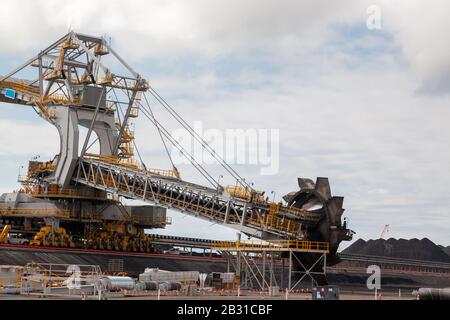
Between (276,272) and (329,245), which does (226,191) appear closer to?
(329,245)

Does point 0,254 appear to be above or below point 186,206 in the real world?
below

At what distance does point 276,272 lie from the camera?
308 feet

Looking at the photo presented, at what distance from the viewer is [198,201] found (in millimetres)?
81375

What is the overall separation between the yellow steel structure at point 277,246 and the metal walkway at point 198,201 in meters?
1.06

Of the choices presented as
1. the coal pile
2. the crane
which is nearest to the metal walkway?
the crane

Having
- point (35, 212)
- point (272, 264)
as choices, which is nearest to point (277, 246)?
point (272, 264)

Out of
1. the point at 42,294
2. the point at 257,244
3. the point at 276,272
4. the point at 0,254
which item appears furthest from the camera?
the point at 276,272

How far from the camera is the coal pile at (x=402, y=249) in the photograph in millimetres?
174250

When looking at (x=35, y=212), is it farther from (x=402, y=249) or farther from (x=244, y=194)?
(x=402, y=249)

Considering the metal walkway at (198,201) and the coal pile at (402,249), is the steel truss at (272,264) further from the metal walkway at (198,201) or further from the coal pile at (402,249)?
the coal pile at (402,249)

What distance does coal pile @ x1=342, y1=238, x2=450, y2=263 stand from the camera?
174 m
